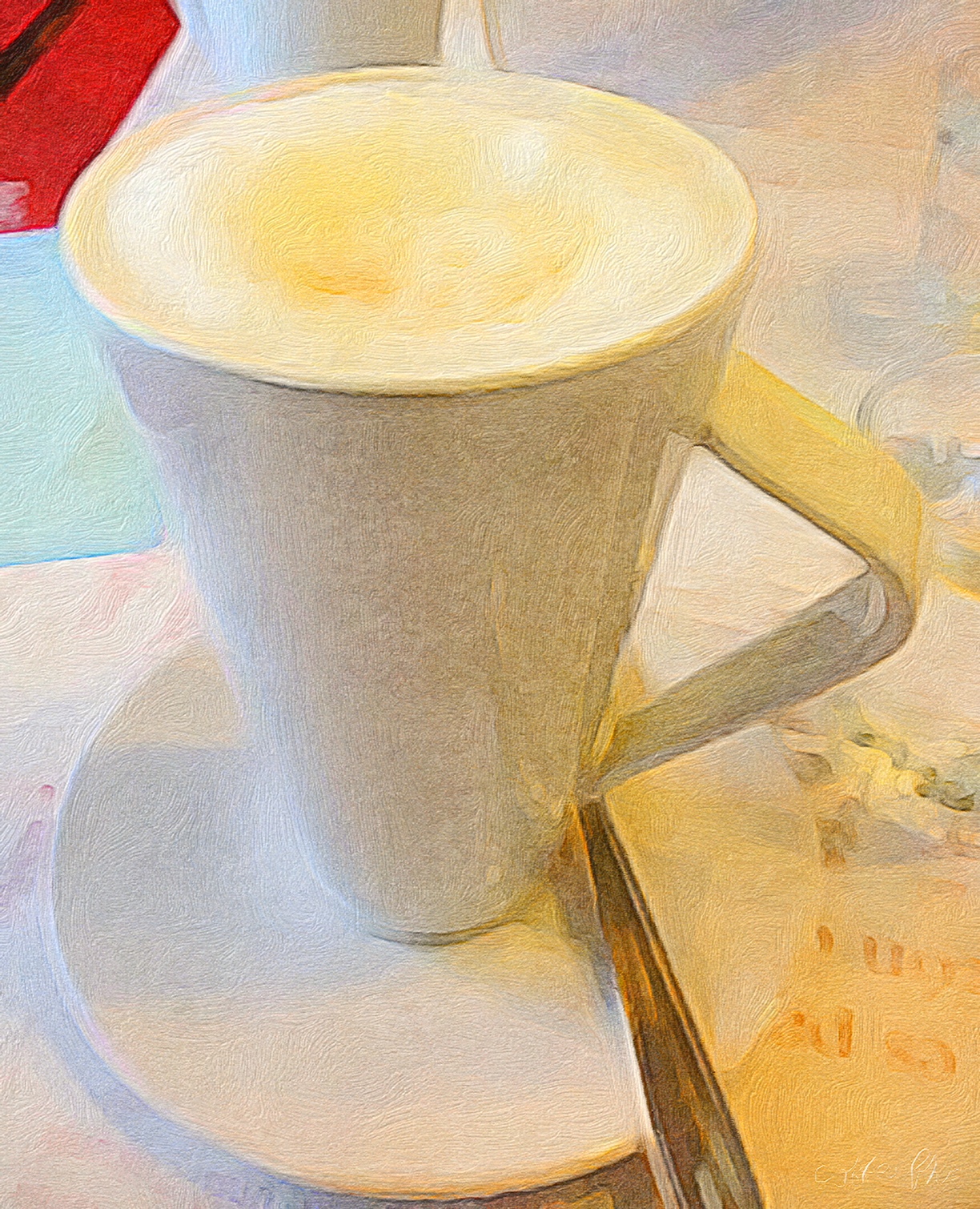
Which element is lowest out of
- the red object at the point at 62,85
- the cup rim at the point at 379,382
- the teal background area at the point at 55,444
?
the teal background area at the point at 55,444

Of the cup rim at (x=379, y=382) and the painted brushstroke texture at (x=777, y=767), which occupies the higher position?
the cup rim at (x=379, y=382)

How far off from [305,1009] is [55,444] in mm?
272

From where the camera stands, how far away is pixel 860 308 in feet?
1.55

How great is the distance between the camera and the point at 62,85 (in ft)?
1.37

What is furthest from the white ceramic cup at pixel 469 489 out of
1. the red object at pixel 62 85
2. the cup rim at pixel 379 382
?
the red object at pixel 62 85

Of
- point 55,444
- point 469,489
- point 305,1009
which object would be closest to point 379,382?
point 469,489

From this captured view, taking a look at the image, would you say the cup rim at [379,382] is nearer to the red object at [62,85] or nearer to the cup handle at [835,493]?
the cup handle at [835,493]

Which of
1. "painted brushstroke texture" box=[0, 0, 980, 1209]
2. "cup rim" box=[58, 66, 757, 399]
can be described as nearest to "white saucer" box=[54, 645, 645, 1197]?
"painted brushstroke texture" box=[0, 0, 980, 1209]

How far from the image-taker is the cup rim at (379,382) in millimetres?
163

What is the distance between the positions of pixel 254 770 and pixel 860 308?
0.33 metres

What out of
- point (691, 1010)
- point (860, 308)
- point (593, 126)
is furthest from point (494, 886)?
point (860, 308)
